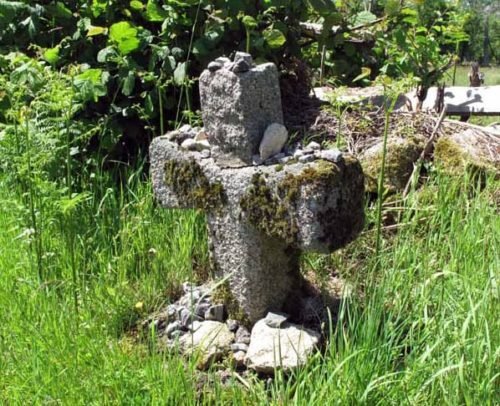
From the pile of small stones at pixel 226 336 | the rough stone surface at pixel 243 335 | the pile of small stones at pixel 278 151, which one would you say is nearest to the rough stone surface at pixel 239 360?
the pile of small stones at pixel 226 336

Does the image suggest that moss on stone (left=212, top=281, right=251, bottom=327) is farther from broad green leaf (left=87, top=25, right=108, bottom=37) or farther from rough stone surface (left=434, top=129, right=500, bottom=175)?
broad green leaf (left=87, top=25, right=108, bottom=37)

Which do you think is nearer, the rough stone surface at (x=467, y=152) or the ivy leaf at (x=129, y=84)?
the rough stone surface at (x=467, y=152)

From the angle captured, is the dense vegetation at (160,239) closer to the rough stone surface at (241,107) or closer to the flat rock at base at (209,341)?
the flat rock at base at (209,341)

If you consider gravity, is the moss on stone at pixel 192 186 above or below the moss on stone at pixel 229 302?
above

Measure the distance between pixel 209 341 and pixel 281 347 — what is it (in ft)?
0.92

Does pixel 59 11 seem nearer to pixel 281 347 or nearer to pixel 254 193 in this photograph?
pixel 254 193

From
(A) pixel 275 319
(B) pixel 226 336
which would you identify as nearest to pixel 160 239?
(B) pixel 226 336

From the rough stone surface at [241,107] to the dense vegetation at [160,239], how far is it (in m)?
→ 0.50

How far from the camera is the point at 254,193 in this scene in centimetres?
243

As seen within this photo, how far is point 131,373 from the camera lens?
2156 millimetres

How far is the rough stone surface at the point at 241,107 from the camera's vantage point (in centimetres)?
246

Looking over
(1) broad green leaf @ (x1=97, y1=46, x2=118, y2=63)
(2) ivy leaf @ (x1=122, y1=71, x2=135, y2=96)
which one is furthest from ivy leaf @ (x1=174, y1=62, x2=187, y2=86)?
(1) broad green leaf @ (x1=97, y1=46, x2=118, y2=63)

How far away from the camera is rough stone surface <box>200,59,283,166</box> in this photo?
96.8 inches

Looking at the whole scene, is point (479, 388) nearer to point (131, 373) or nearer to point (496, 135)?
point (131, 373)
